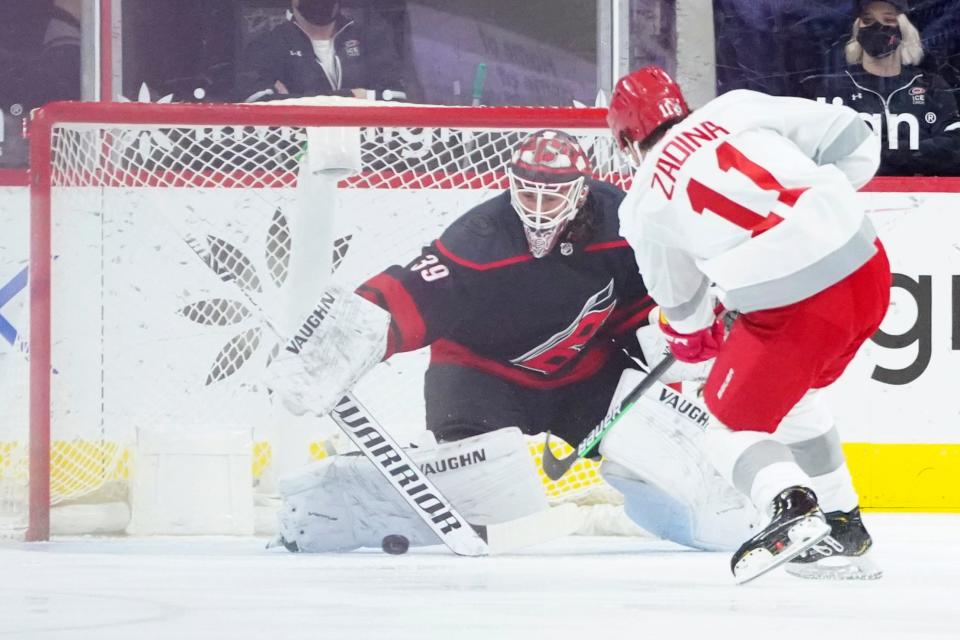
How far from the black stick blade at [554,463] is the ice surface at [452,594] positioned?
162 millimetres

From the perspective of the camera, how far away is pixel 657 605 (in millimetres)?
2260

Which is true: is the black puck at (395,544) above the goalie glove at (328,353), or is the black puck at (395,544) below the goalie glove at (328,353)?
below

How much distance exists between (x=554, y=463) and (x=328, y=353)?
1.86 feet

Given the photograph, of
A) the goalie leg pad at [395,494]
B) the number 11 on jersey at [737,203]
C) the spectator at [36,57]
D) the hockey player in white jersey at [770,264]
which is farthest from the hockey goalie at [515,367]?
the spectator at [36,57]

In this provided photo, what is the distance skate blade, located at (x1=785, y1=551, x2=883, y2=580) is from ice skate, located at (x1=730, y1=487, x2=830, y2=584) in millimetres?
320

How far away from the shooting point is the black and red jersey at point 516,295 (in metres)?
3.17

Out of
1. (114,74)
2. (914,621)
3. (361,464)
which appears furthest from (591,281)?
(114,74)

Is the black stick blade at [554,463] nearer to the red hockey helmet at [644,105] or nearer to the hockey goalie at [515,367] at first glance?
the hockey goalie at [515,367]

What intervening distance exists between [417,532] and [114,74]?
189cm

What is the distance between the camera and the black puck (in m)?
3.08

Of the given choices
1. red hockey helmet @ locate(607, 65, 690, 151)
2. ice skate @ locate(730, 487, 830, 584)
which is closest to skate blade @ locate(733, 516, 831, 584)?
ice skate @ locate(730, 487, 830, 584)

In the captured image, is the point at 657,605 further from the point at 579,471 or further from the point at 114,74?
the point at 114,74

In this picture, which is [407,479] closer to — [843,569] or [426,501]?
[426,501]

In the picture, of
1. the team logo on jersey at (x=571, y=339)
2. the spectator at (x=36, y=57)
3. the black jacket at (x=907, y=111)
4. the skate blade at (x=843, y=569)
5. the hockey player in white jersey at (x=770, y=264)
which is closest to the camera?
the hockey player in white jersey at (x=770, y=264)
